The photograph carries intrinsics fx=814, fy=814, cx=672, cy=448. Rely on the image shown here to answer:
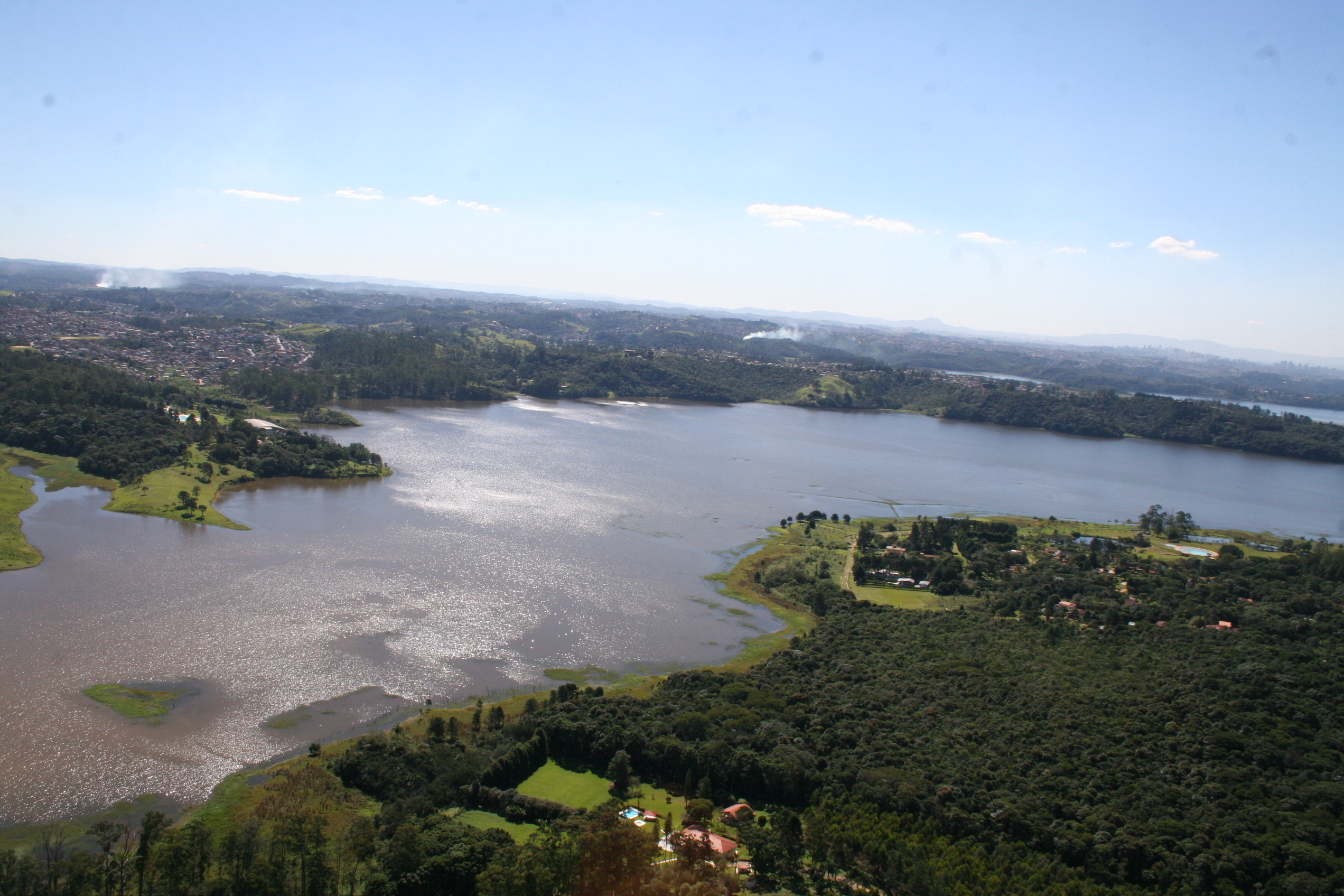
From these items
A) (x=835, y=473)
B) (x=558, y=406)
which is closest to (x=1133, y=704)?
(x=835, y=473)

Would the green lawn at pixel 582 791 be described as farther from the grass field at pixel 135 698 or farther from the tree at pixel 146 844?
the grass field at pixel 135 698

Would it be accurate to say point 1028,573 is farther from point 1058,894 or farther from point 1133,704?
point 1058,894

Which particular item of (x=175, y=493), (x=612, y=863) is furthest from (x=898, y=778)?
(x=175, y=493)

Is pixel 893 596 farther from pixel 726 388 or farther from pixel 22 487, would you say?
pixel 726 388

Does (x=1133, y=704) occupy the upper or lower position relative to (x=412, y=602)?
upper

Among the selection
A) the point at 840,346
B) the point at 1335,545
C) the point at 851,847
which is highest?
the point at 840,346

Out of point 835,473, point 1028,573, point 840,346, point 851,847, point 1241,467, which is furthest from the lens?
point 840,346
